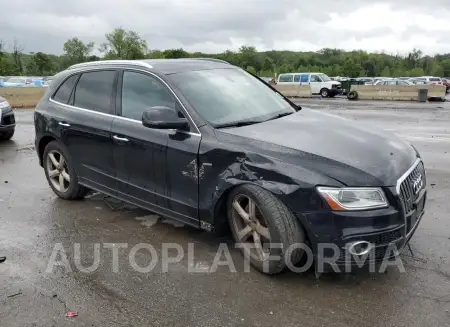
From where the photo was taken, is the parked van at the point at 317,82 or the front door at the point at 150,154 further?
the parked van at the point at 317,82

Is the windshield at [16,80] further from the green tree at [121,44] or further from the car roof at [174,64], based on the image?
the green tree at [121,44]

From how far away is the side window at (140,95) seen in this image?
4320 millimetres

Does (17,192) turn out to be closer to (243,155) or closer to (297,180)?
(243,155)

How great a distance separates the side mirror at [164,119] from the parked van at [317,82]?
31004 millimetres

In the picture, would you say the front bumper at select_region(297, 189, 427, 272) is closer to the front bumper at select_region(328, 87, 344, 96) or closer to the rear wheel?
the rear wheel

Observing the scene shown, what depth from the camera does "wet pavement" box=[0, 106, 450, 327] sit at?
124 inches

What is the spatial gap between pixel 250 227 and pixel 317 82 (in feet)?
105

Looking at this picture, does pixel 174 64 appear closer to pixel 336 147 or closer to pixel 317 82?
pixel 336 147

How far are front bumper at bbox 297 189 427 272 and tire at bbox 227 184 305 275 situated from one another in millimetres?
126

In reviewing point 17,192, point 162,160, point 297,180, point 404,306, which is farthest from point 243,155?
point 17,192

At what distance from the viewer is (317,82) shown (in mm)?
34188

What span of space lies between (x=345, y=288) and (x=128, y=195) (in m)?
2.37

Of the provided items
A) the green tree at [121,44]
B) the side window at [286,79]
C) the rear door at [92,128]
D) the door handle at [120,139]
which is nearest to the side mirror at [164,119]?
the door handle at [120,139]

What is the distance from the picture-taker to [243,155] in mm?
3588
